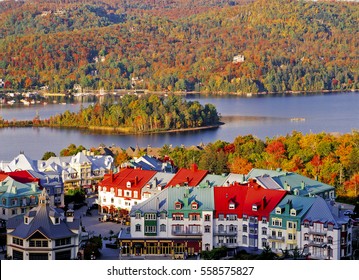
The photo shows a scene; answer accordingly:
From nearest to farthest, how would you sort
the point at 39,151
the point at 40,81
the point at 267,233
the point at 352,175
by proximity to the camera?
the point at 267,233, the point at 352,175, the point at 39,151, the point at 40,81

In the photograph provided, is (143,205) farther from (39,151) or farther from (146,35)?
(146,35)

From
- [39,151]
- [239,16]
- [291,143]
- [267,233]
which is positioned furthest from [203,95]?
[267,233]

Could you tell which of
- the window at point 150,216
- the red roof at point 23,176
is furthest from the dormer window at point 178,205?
the red roof at point 23,176

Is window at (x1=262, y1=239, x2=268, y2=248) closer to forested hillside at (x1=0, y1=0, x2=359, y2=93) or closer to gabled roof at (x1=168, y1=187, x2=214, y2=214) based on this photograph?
gabled roof at (x1=168, y1=187, x2=214, y2=214)

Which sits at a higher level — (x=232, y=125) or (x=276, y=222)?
(x=276, y=222)

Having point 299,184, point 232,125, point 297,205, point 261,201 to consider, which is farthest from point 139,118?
point 297,205

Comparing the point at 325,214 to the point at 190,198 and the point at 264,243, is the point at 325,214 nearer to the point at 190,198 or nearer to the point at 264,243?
the point at 264,243
